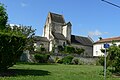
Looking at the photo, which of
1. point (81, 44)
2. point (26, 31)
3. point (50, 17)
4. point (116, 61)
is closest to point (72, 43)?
point (81, 44)

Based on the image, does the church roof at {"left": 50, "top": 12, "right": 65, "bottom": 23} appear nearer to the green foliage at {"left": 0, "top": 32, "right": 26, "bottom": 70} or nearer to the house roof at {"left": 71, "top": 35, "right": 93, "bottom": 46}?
the house roof at {"left": 71, "top": 35, "right": 93, "bottom": 46}

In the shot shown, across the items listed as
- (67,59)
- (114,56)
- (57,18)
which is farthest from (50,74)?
(57,18)

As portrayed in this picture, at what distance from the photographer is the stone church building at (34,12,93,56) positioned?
8994 cm

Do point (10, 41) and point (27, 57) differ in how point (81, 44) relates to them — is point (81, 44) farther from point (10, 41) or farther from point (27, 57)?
point (10, 41)

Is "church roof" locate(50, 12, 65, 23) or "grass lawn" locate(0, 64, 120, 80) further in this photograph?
"church roof" locate(50, 12, 65, 23)

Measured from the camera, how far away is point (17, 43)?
905 inches

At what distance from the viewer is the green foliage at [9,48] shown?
22016mm

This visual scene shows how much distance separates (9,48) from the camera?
2242 centimetres

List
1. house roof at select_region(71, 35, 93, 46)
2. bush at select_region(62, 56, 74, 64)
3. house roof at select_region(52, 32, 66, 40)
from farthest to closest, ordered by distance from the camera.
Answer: house roof at select_region(71, 35, 93, 46) < house roof at select_region(52, 32, 66, 40) < bush at select_region(62, 56, 74, 64)

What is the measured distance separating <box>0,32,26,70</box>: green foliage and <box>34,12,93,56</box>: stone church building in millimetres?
64100

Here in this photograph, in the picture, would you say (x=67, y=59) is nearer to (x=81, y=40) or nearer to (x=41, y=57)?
(x=41, y=57)

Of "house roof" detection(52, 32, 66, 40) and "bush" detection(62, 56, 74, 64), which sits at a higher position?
"house roof" detection(52, 32, 66, 40)

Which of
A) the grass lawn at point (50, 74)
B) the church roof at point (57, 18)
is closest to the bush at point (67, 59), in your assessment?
the grass lawn at point (50, 74)

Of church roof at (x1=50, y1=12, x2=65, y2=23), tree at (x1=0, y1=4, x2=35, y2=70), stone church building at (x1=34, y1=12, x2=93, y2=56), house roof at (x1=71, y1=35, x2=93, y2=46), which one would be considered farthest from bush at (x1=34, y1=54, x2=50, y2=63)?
house roof at (x1=71, y1=35, x2=93, y2=46)
